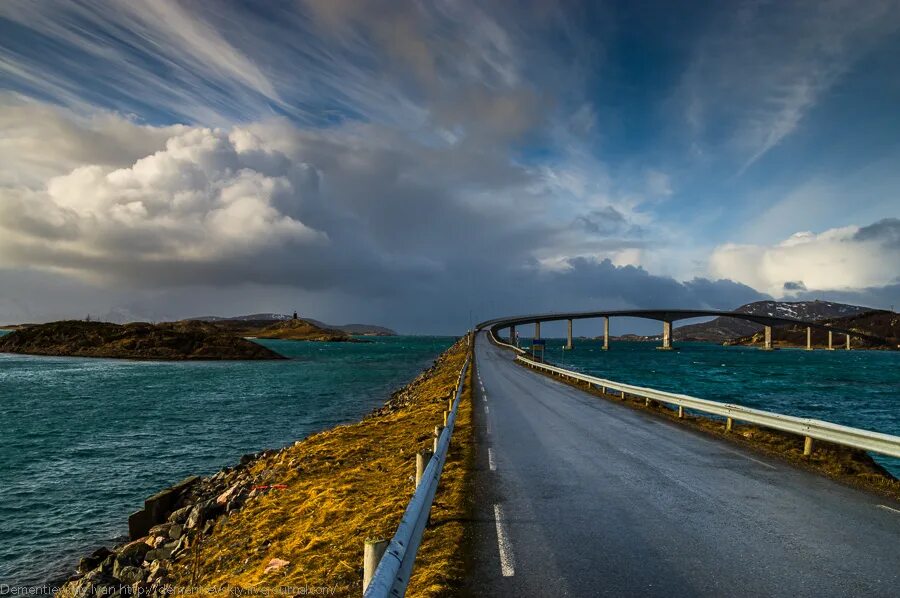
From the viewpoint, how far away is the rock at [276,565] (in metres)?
6.48

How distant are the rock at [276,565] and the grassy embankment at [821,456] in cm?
1055

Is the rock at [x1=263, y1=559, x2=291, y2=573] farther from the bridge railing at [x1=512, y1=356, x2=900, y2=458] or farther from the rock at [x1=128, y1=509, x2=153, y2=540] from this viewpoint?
the bridge railing at [x1=512, y1=356, x2=900, y2=458]

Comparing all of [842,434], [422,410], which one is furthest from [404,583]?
[422,410]

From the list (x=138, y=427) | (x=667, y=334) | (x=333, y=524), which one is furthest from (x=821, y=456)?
(x=667, y=334)

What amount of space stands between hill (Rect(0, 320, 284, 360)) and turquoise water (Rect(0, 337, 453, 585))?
52.3 meters

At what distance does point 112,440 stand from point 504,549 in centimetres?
2594

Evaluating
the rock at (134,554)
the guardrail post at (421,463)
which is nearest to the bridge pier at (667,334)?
the rock at (134,554)

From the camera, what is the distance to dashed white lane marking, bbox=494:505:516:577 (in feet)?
17.5

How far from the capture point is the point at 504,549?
5930 millimetres

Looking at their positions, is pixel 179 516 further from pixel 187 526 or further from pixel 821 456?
pixel 821 456

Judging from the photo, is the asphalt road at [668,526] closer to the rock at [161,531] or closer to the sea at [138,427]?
the rock at [161,531]

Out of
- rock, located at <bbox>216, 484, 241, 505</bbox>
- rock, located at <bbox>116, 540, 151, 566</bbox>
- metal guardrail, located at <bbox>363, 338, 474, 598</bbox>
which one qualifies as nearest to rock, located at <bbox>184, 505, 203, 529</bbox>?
rock, located at <bbox>216, 484, 241, 505</bbox>

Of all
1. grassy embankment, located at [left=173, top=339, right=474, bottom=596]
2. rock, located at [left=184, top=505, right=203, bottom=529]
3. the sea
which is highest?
grassy embankment, located at [left=173, top=339, right=474, bottom=596]

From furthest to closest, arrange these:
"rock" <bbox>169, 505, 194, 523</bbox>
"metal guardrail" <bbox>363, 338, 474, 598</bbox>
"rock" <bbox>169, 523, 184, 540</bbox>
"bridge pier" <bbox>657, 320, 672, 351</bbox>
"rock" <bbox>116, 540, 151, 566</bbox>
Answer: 1. "bridge pier" <bbox>657, 320, 672, 351</bbox>
2. "rock" <bbox>169, 505, 194, 523</bbox>
3. "rock" <bbox>169, 523, 184, 540</bbox>
4. "rock" <bbox>116, 540, 151, 566</bbox>
5. "metal guardrail" <bbox>363, 338, 474, 598</bbox>
